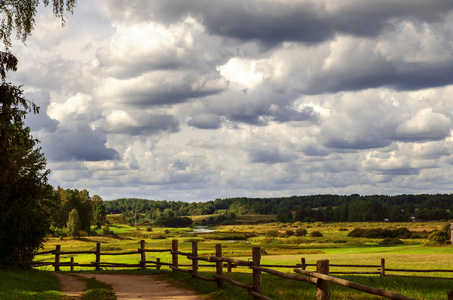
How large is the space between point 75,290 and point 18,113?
341 inches

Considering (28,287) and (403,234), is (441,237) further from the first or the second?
(28,287)

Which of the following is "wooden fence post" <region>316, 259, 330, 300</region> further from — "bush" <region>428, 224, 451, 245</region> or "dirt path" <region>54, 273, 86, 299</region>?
"bush" <region>428, 224, 451, 245</region>

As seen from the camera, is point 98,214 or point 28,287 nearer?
point 28,287

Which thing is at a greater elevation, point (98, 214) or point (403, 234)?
point (98, 214)

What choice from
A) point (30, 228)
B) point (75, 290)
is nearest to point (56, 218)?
point (30, 228)

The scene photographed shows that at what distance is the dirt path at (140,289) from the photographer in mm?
16891

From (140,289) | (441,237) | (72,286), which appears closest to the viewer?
(140,289)

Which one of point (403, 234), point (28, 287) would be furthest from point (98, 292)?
point (403, 234)

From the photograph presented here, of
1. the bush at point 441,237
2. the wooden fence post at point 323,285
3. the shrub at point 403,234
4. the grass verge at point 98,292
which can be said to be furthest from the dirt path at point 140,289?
the shrub at point 403,234

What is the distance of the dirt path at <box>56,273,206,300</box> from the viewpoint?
665 inches

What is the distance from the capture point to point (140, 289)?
1884 centimetres

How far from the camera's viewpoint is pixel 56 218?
111m

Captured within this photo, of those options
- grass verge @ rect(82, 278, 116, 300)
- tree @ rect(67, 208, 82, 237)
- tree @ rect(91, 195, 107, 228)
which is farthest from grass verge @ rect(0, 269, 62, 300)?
tree @ rect(91, 195, 107, 228)

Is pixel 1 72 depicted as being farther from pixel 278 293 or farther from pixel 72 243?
pixel 72 243
